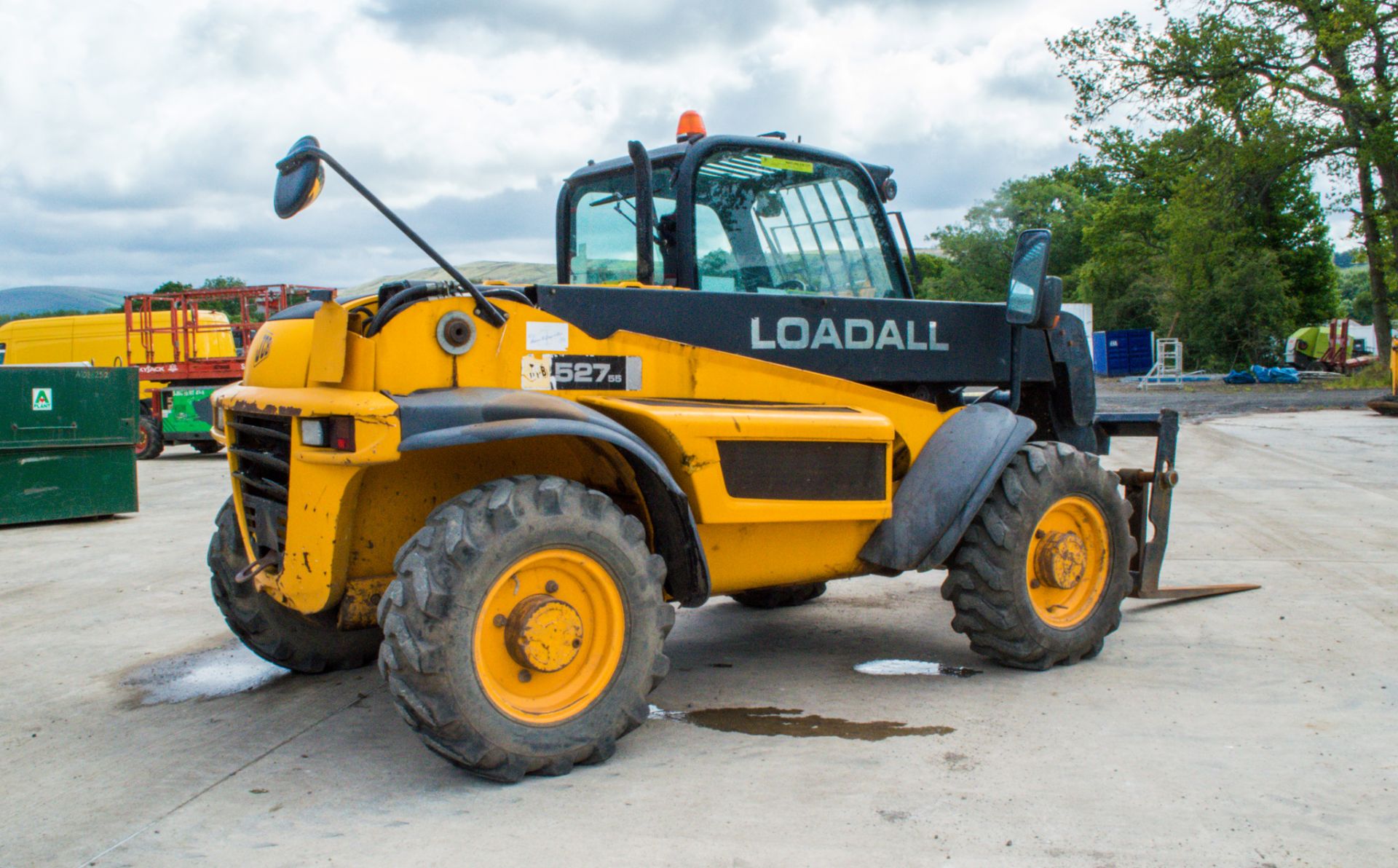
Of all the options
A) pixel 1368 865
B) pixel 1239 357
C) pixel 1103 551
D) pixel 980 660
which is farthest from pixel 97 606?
pixel 1239 357

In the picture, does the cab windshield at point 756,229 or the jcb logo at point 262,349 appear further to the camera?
the cab windshield at point 756,229

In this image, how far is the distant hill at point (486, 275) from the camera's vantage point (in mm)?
4281

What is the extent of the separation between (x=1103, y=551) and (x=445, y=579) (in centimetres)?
321

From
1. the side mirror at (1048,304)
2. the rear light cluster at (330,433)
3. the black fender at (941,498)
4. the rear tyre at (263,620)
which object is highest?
the side mirror at (1048,304)

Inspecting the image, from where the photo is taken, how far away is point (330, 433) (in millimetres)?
3736

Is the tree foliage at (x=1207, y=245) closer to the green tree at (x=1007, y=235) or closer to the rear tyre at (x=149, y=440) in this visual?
the green tree at (x=1007, y=235)

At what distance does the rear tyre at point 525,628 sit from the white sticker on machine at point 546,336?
58 cm

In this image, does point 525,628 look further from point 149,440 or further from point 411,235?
point 149,440

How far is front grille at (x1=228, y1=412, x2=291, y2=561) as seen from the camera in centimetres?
410

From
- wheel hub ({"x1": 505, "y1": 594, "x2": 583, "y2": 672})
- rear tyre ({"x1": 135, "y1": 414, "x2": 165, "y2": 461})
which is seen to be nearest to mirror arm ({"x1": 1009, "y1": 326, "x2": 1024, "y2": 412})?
wheel hub ({"x1": 505, "y1": 594, "x2": 583, "y2": 672})

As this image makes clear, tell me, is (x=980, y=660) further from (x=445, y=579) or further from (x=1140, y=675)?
(x=445, y=579)

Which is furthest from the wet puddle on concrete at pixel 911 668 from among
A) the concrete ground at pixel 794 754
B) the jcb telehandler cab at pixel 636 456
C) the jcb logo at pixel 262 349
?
the jcb logo at pixel 262 349

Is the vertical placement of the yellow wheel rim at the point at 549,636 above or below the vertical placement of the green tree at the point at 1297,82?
below

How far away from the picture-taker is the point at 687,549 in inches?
161
